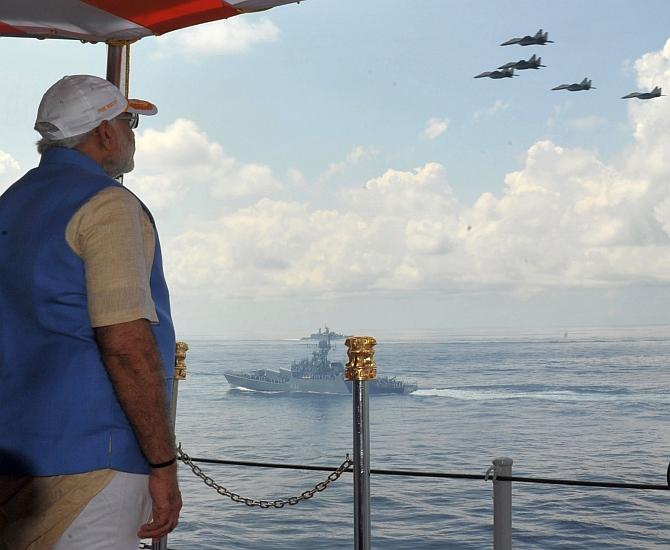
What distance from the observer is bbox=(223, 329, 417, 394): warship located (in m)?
43.4

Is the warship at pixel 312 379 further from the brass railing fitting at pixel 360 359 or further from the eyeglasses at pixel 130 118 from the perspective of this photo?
the eyeglasses at pixel 130 118

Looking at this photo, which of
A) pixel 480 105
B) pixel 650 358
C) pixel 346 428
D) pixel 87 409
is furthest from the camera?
pixel 480 105

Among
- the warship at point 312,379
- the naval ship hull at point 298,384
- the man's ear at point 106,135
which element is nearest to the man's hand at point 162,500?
the man's ear at point 106,135

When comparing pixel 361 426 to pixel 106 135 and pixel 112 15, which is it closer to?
pixel 106 135

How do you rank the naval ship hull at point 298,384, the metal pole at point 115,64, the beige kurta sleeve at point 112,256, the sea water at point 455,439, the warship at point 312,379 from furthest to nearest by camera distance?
1. the warship at point 312,379
2. the naval ship hull at point 298,384
3. the sea water at point 455,439
4. the metal pole at point 115,64
5. the beige kurta sleeve at point 112,256

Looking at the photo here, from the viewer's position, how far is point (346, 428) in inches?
1587

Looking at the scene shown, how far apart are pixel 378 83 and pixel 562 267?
1478 cm

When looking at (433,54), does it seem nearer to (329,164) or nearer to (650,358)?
(329,164)

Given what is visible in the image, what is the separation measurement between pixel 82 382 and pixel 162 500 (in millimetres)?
176

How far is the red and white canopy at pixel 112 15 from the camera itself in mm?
2502

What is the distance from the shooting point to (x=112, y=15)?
8.43 feet

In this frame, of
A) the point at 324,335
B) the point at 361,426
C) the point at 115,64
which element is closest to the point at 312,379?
the point at 324,335

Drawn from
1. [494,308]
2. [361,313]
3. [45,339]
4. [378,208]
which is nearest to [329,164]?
[378,208]

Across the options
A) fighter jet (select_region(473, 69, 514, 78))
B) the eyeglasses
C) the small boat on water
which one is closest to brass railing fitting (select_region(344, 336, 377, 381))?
the eyeglasses
